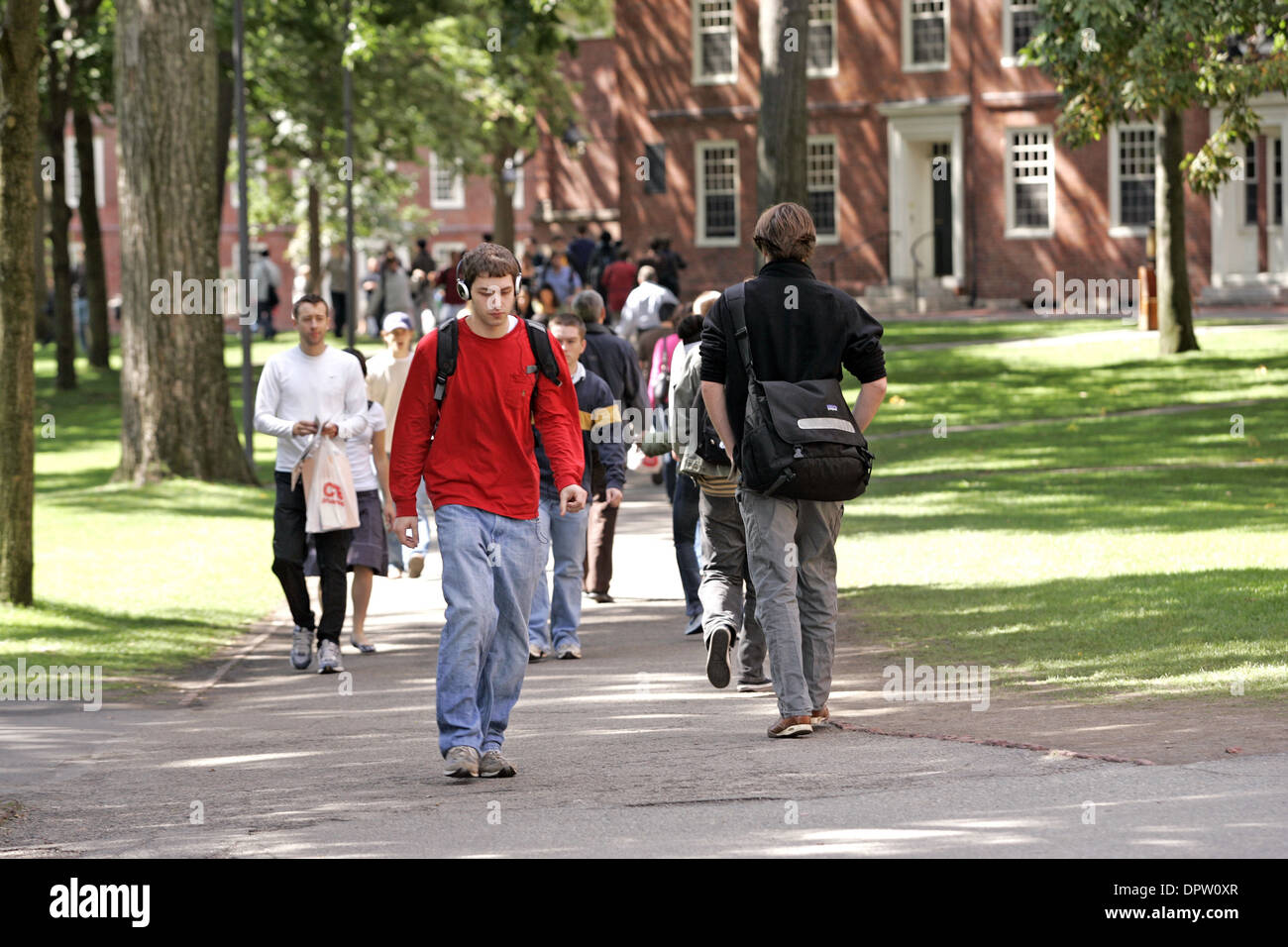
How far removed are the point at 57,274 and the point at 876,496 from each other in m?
21.2

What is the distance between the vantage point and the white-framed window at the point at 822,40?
148 feet

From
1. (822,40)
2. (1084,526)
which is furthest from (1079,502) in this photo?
(822,40)

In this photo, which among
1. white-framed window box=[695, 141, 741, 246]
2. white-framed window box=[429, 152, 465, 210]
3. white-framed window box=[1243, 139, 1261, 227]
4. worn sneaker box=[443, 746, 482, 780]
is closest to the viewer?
worn sneaker box=[443, 746, 482, 780]

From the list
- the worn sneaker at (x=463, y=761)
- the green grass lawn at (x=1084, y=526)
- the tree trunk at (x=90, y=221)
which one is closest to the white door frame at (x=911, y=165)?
the green grass lawn at (x=1084, y=526)

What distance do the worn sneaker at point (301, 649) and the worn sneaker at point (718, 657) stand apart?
3188 mm

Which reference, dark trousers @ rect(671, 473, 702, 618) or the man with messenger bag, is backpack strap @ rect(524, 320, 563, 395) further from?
dark trousers @ rect(671, 473, 702, 618)

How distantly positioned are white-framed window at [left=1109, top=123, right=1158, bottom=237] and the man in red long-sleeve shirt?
Answer: 118 ft

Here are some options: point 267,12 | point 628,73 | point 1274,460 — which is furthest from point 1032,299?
point 1274,460

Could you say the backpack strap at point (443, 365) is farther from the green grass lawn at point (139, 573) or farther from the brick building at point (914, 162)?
the brick building at point (914, 162)

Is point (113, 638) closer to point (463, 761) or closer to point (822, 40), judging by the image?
point (463, 761)

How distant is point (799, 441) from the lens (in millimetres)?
7898

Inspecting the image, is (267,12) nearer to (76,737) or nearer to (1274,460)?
(1274,460)

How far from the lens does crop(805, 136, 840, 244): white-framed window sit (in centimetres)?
4562

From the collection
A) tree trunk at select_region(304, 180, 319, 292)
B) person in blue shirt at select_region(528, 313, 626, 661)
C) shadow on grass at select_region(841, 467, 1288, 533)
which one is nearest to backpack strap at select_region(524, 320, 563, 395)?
person in blue shirt at select_region(528, 313, 626, 661)
